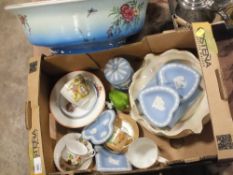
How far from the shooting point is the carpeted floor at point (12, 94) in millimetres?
1194

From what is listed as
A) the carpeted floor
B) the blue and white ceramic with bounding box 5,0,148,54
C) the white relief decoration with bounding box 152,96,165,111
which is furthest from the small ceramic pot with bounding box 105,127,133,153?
the carpeted floor

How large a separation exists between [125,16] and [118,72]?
152 mm

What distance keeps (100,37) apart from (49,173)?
0.32 m

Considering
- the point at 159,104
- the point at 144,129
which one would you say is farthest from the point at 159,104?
the point at 144,129

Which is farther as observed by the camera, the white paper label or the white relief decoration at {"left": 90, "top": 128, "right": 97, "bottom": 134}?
the white relief decoration at {"left": 90, "top": 128, "right": 97, "bottom": 134}

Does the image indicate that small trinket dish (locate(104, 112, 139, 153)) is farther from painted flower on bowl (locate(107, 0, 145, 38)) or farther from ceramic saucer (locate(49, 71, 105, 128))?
painted flower on bowl (locate(107, 0, 145, 38))

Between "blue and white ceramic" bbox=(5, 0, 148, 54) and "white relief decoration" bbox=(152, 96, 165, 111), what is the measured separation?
6.5 inches

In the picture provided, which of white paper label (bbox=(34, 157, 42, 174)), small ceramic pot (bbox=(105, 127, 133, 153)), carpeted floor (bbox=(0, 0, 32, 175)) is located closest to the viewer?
white paper label (bbox=(34, 157, 42, 174))

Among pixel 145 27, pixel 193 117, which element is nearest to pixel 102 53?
pixel 145 27

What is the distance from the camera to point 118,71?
926 mm

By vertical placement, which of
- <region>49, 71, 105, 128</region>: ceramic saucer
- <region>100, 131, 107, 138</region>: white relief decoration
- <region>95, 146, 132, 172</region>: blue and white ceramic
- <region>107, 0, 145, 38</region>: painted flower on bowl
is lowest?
<region>95, 146, 132, 172</region>: blue and white ceramic

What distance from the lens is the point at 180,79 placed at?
899 mm

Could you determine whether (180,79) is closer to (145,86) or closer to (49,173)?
(145,86)

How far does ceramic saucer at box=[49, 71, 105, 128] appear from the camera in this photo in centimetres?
98
